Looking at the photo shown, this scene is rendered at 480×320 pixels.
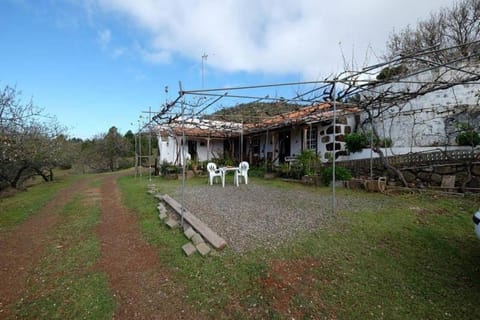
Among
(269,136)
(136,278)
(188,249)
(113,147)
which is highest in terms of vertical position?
(269,136)

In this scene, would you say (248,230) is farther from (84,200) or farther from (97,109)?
(97,109)

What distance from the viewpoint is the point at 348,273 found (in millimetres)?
2475

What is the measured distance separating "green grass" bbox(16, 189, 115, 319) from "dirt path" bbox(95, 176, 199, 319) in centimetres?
11

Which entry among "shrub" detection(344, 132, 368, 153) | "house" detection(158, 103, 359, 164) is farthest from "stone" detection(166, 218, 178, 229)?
"shrub" detection(344, 132, 368, 153)

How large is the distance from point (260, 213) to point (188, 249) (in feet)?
6.28

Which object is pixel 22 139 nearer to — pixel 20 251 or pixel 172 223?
pixel 20 251

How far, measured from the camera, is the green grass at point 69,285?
2074mm

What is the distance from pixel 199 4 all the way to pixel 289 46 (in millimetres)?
3183

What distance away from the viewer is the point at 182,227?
13.0ft

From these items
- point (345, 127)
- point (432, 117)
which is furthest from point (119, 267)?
point (345, 127)

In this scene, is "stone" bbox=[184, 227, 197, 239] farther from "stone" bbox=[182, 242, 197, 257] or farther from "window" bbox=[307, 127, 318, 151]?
"window" bbox=[307, 127, 318, 151]

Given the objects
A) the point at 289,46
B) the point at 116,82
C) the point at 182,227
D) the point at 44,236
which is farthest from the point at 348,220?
the point at 116,82

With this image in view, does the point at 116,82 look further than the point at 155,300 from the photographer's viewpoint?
Yes

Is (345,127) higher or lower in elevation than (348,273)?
higher
